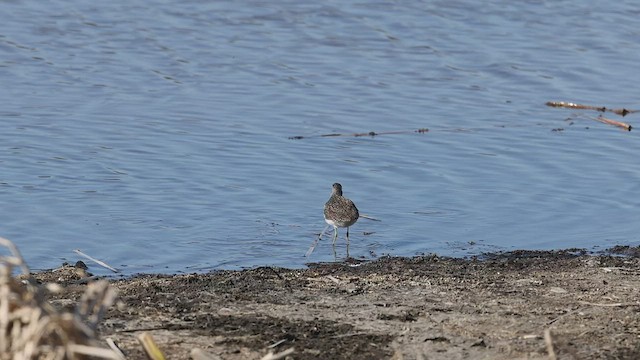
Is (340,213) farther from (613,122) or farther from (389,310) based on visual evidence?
(613,122)

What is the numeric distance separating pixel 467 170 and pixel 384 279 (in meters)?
4.89

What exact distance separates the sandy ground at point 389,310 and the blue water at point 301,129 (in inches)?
56.4

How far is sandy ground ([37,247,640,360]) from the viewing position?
292 inches

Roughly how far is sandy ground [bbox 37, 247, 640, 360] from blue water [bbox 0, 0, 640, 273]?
1432mm

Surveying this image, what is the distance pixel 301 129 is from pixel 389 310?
7.18m

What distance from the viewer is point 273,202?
41.1 ft

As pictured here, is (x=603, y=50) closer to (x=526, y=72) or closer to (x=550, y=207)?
(x=526, y=72)

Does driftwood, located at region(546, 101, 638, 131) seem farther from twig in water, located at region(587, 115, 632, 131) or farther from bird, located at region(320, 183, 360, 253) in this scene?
bird, located at region(320, 183, 360, 253)

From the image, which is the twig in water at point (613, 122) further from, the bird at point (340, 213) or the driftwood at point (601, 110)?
the bird at point (340, 213)

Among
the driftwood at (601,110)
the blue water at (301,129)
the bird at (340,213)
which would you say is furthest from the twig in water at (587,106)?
the bird at (340,213)

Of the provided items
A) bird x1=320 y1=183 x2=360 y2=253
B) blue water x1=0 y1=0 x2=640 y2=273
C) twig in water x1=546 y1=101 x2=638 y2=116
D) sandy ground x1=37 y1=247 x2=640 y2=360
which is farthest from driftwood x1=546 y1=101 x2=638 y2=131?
sandy ground x1=37 y1=247 x2=640 y2=360

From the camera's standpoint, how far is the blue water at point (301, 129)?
11695 mm

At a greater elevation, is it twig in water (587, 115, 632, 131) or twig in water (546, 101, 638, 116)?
twig in water (546, 101, 638, 116)

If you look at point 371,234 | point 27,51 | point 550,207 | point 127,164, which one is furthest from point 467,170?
point 27,51
